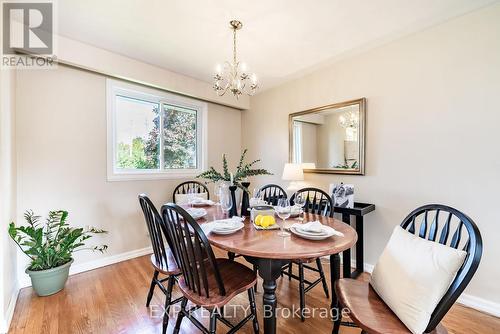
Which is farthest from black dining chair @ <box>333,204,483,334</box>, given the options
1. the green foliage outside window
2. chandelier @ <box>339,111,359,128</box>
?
the green foliage outside window

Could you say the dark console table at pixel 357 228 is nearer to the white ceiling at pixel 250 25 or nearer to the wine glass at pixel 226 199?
the wine glass at pixel 226 199

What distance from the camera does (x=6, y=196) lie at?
1757 millimetres

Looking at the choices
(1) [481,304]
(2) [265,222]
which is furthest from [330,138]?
(1) [481,304]

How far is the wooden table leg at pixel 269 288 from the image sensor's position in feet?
4.17

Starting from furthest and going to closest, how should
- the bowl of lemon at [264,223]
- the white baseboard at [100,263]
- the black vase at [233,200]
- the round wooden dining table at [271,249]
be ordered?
the white baseboard at [100,263]
the black vase at [233,200]
the bowl of lemon at [264,223]
the round wooden dining table at [271,249]

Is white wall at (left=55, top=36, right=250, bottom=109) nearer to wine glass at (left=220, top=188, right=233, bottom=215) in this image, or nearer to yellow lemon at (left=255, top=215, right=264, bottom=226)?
wine glass at (left=220, top=188, right=233, bottom=215)

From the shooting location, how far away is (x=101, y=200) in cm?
271

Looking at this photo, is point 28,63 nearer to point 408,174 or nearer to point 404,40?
point 404,40

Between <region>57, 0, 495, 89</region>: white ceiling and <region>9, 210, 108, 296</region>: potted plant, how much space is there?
1867 millimetres

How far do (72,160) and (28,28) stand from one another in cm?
130

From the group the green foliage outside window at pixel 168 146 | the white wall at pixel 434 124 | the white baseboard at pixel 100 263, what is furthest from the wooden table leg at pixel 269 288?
the green foliage outside window at pixel 168 146

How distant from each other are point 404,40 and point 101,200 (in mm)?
3800

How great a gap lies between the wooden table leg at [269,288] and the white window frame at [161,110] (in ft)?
7.76

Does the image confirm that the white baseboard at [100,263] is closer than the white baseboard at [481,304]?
No
